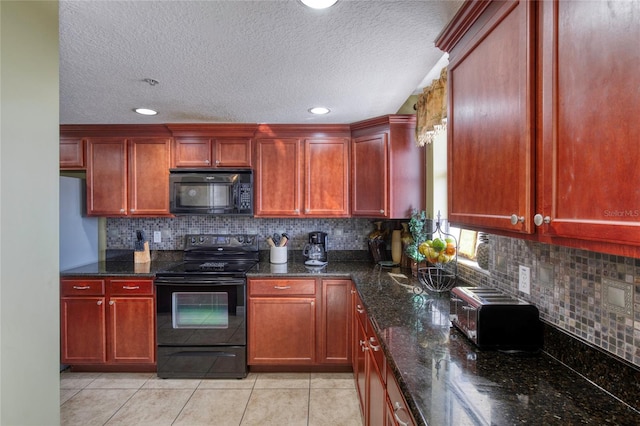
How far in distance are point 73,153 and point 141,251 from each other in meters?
1.14

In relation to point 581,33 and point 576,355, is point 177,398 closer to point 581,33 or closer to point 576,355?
point 576,355

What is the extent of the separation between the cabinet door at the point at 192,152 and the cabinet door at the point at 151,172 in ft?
0.38

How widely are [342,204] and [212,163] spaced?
1.32m

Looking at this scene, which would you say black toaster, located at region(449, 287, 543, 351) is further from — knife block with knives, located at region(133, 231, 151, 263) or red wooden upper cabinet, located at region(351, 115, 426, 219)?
knife block with knives, located at region(133, 231, 151, 263)

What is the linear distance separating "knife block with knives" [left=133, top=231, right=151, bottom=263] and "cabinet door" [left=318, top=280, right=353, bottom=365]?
1866 millimetres

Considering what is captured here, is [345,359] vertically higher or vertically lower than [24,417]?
lower

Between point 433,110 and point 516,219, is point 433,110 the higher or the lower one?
the higher one

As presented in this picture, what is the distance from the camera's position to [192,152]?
119 inches

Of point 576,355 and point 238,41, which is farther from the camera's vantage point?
point 238,41

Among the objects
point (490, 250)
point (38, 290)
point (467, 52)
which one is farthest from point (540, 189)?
point (38, 290)

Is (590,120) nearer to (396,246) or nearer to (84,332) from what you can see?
(396,246)

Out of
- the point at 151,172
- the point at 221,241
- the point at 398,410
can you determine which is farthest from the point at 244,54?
the point at 221,241

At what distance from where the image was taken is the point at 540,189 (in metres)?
0.84

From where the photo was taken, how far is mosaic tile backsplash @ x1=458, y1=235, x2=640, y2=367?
88cm
